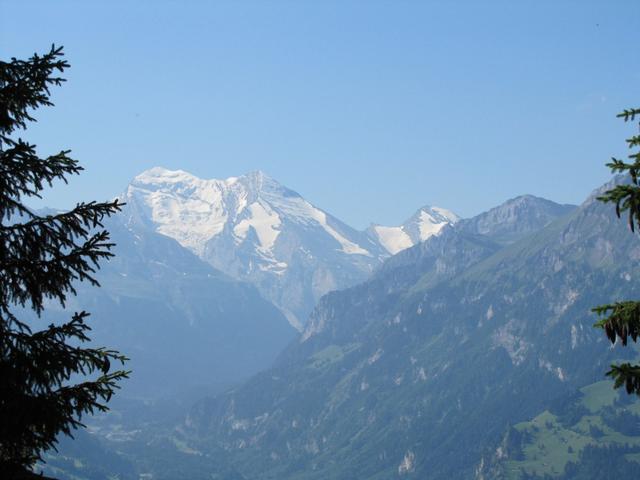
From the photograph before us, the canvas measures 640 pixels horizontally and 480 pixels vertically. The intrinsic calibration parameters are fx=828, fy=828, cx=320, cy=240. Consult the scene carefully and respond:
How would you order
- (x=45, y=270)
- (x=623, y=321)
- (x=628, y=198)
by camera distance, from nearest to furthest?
(x=45, y=270) → (x=623, y=321) → (x=628, y=198)

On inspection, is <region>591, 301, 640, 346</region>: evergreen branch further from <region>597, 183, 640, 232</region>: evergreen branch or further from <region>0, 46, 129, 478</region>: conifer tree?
<region>0, 46, 129, 478</region>: conifer tree

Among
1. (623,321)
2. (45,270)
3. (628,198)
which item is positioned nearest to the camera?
(45,270)

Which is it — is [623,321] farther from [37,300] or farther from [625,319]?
[37,300]

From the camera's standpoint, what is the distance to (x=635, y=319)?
22078 millimetres

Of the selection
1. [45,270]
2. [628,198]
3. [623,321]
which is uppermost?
[45,270]

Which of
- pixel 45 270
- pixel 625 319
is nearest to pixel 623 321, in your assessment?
pixel 625 319

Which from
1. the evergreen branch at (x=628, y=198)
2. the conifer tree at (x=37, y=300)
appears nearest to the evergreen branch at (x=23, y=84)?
the conifer tree at (x=37, y=300)

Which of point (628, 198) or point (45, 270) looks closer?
point (45, 270)

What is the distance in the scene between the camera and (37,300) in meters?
21.4

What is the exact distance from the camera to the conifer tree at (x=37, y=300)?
20.4 meters

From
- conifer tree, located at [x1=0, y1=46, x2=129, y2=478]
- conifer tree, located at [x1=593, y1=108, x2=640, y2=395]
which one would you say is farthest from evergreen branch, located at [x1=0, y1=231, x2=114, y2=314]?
conifer tree, located at [x1=593, y1=108, x2=640, y2=395]

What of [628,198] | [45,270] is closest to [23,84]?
[45,270]

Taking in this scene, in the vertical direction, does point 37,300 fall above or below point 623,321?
above

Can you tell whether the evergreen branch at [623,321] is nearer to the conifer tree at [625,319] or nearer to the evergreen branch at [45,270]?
the conifer tree at [625,319]
